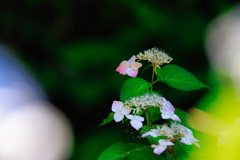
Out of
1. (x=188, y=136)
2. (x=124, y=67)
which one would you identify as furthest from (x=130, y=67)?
(x=188, y=136)

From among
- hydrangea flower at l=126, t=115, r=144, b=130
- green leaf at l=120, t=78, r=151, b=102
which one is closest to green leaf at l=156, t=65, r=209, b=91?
green leaf at l=120, t=78, r=151, b=102

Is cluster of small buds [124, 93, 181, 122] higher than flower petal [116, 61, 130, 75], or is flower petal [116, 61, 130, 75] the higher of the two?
flower petal [116, 61, 130, 75]

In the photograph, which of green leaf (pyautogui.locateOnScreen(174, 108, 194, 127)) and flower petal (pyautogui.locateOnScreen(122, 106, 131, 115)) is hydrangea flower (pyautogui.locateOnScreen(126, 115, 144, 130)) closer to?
flower petal (pyautogui.locateOnScreen(122, 106, 131, 115))

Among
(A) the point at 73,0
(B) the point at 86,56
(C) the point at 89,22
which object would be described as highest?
(A) the point at 73,0

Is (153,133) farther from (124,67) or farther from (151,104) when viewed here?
(124,67)

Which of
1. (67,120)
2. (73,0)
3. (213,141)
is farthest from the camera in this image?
(73,0)

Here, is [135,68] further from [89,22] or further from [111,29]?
[89,22]

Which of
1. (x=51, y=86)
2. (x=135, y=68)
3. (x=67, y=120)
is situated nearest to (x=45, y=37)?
(x=51, y=86)
